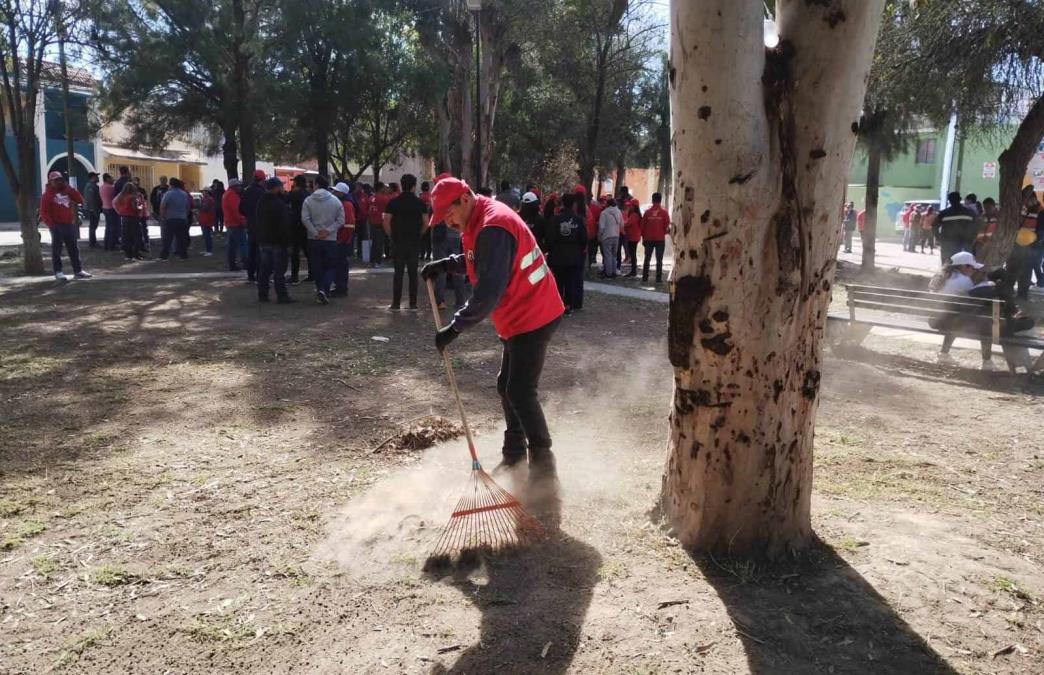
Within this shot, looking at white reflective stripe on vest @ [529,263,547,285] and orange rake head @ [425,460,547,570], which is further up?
white reflective stripe on vest @ [529,263,547,285]

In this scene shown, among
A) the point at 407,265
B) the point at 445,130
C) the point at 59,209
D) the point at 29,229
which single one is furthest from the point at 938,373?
the point at 445,130

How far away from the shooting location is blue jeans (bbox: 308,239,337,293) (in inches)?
427

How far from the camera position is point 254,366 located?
295 inches

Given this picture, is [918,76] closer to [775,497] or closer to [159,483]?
[775,497]

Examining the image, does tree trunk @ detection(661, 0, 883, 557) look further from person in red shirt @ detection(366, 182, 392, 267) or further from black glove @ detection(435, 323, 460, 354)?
person in red shirt @ detection(366, 182, 392, 267)

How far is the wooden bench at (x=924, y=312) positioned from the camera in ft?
24.6

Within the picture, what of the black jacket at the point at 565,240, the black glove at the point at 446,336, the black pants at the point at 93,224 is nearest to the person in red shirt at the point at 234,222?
the black pants at the point at 93,224

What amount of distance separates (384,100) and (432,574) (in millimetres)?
20248

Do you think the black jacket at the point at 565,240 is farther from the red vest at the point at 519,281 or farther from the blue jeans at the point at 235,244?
the blue jeans at the point at 235,244

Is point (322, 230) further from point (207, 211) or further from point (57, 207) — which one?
point (207, 211)

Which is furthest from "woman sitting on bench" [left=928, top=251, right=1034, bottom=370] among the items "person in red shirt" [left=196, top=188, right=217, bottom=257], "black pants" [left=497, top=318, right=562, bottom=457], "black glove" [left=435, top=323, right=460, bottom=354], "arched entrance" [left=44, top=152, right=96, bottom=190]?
"arched entrance" [left=44, top=152, right=96, bottom=190]

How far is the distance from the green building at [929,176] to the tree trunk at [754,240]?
32986 millimetres

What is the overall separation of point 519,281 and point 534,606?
5.61 feet

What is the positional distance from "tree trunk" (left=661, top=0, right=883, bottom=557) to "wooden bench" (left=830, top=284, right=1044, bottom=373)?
204 inches
